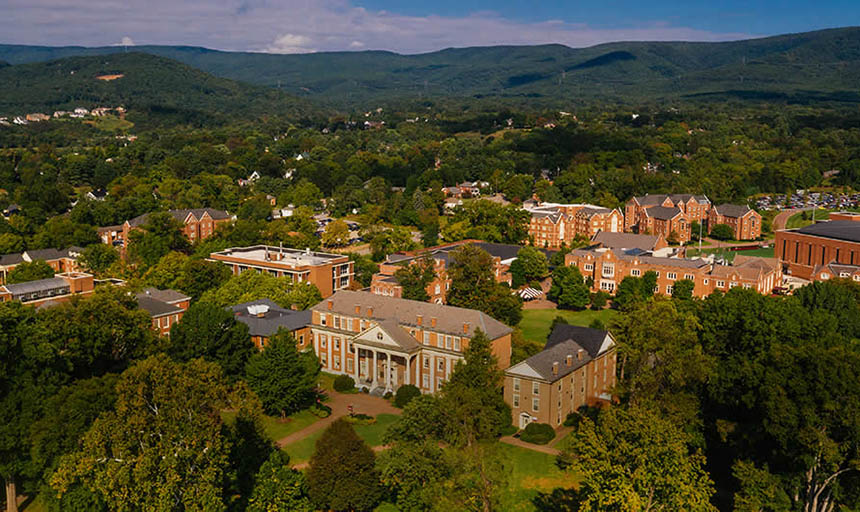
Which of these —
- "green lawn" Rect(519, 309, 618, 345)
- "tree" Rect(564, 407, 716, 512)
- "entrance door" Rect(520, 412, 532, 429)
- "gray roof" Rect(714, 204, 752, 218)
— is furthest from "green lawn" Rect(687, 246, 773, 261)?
"tree" Rect(564, 407, 716, 512)

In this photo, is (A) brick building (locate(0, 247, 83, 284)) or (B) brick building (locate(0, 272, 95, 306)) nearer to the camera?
(B) brick building (locate(0, 272, 95, 306))

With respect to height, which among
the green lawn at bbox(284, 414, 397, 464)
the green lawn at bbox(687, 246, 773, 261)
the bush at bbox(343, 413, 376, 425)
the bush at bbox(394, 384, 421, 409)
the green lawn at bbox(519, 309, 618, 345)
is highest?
the green lawn at bbox(687, 246, 773, 261)

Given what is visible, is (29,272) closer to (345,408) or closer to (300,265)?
(300,265)

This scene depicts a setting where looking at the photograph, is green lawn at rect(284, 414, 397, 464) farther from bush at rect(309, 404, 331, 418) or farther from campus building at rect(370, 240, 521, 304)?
campus building at rect(370, 240, 521, 304)

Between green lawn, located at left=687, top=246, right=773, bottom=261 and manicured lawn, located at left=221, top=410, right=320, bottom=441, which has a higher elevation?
green lawn, located at left=687, top=246, right=773, bottom=261

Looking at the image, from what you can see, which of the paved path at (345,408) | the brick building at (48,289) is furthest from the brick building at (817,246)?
the brick building at (48,289)

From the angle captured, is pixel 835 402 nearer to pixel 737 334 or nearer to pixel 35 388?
pixel 737 334

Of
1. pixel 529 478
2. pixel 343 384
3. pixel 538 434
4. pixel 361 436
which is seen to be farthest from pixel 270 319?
pixel 529 478
